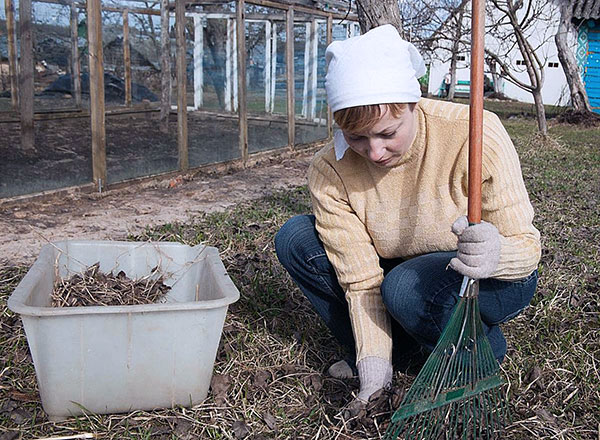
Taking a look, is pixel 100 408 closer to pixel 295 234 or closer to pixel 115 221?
pixel 295 234

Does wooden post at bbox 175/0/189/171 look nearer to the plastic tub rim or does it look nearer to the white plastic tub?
the white plastic tub

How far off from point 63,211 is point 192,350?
330 cm

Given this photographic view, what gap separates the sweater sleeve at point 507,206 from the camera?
6.15ft

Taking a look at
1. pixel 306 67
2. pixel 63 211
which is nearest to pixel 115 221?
pixel 63 211

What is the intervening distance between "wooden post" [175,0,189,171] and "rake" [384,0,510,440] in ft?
16.2

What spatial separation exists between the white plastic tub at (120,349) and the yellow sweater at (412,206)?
1.35ft

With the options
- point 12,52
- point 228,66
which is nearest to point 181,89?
point 228,66

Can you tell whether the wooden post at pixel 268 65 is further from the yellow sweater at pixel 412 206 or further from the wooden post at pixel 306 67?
the yellow sweater at pixel 412 206

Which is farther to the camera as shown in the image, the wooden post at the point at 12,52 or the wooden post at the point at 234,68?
the wooden post at the point at 234,68

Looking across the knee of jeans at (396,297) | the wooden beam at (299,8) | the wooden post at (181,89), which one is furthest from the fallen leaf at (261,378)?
the wooden beam at (299,8)

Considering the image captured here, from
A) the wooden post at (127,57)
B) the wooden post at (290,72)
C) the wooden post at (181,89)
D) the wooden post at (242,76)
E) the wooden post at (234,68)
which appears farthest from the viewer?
the wooden post at (290,72)

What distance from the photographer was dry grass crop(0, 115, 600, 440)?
203 centimetres

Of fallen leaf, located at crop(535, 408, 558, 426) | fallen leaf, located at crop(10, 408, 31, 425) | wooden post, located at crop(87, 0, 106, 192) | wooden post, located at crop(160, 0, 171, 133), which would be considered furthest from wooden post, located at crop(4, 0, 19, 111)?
fallen leaf, located at crop(535, 408, 558, 426)

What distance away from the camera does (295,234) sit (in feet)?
7.88
